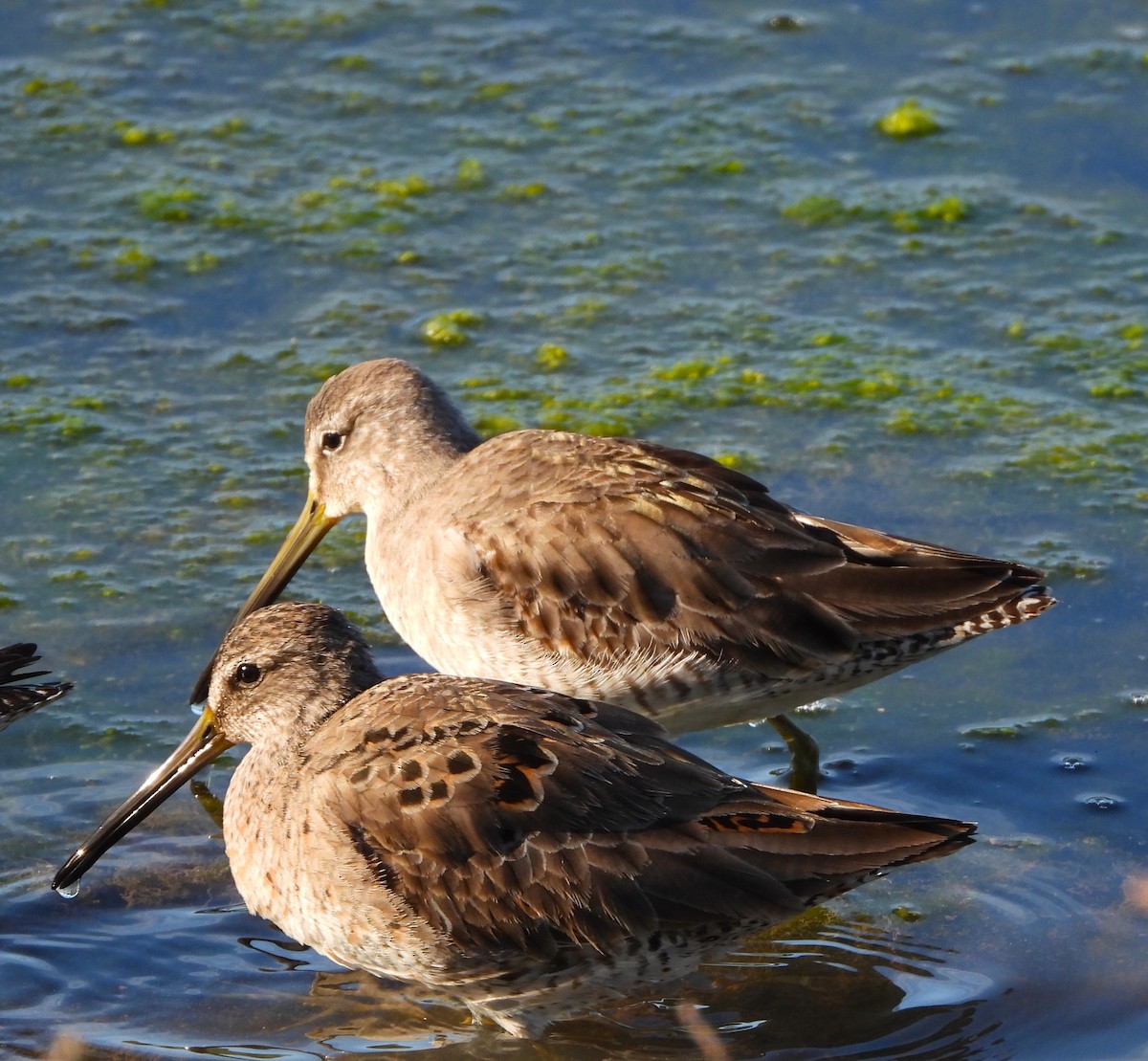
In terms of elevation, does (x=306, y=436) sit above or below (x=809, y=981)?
above

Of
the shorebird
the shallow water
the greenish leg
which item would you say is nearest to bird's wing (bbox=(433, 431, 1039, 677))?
the shorebird

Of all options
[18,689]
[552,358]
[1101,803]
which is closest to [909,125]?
[552,358]

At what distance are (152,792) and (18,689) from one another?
1.68ft

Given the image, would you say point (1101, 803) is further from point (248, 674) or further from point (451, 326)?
point (451, 326)


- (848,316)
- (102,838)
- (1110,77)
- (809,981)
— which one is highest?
(1110,77)

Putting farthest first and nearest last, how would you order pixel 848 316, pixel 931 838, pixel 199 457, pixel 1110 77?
pixel 1110 77, pixel 848 316, pixel 199 457, pixel 931 838

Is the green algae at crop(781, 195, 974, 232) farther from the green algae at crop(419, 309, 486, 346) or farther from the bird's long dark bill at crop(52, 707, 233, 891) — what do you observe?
the bird's long dark bill at crop(52, 707, 233, 891)

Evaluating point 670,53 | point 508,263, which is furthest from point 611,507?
point 670,53

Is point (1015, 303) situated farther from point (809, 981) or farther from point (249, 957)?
point (249, 957)

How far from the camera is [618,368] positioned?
7754 millimetres

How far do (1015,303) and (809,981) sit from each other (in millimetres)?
3676

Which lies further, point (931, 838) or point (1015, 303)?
point (1015, 303)

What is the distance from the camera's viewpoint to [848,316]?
26.3 feet

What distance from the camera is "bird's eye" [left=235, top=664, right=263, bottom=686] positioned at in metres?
5.35
